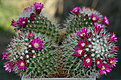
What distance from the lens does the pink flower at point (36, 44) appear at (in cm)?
71

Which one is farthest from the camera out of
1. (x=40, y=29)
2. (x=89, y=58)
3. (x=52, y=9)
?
(x=52, y=9)

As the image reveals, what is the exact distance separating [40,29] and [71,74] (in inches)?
10.6

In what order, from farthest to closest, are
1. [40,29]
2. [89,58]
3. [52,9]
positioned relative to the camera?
[52,9], [40,29], [89,58]

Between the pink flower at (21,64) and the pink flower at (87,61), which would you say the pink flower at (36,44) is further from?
the pink flower at (87,61)

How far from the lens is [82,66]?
2.42 feet

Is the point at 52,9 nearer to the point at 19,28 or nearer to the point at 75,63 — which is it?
the point at 19,28

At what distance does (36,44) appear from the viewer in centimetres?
72

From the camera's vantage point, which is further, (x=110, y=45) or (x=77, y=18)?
(x=77, y=18)

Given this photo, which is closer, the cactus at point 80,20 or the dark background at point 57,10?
the cactus at point 80,20

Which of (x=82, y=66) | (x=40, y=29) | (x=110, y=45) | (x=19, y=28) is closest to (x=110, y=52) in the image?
(x=110, y=45)

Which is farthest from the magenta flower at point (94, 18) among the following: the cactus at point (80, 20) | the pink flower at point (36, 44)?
the pink flower at point (36, 44)

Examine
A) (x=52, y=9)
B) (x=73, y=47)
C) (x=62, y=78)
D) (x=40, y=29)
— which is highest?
(x=52, y=9)

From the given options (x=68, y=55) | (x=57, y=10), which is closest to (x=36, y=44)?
(x=68, y=55)

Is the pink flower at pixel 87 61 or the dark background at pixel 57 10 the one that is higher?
the dark background at pixel 57 10
